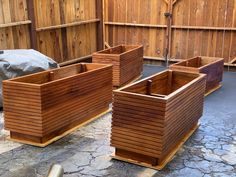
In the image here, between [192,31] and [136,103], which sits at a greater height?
[192,31]

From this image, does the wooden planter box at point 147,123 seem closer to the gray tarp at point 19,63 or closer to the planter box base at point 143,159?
the planter box base at point 143,159

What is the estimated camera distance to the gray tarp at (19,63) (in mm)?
4527

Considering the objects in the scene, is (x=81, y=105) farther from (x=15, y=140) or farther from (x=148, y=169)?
(x=148, y=169)

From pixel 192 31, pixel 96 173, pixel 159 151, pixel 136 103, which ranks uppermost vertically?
pixel 192 31

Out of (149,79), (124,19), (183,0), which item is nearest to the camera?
(149,79)

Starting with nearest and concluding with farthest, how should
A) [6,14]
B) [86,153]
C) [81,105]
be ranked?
[86,153] → [81,105] → [6,14]

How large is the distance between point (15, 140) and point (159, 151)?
1.70 metres

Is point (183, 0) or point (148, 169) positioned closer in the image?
point (148, 169)

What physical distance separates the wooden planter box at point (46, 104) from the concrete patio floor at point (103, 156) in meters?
0.13

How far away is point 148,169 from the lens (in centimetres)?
296

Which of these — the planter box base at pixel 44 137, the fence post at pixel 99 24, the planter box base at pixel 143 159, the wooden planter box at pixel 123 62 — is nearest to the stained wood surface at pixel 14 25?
the wooden planter box at pixel 123 62

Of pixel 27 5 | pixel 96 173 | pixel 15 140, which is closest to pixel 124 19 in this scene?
pixel 27 5

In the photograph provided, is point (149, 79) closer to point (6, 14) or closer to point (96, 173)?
point (96, 173)

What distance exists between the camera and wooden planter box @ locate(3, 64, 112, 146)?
331 cm
